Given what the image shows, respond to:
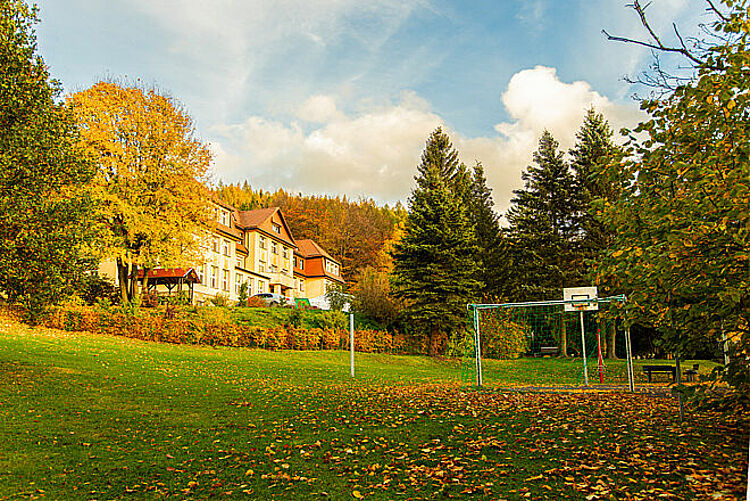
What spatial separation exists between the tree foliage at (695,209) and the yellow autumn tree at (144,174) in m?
24.5

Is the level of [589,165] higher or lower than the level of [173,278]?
higher

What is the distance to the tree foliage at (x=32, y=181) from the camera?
11.8 metres

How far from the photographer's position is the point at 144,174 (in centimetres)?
2805

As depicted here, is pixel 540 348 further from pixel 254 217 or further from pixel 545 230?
pixel 254 217

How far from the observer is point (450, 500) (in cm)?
573

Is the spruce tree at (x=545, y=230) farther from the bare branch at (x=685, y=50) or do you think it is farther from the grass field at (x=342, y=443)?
the bare branch at (x=685, y=50)

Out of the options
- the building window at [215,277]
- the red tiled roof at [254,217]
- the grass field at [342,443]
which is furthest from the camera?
the red tiled roof at [254,217]

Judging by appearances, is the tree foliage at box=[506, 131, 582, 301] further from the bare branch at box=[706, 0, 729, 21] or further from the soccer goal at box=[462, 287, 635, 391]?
the bare branch at box=[706, 0, 729, 21]

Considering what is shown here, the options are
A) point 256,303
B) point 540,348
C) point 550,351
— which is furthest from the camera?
point 256,303

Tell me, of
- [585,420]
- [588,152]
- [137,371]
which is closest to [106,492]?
[585,420]

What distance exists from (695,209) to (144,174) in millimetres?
27000

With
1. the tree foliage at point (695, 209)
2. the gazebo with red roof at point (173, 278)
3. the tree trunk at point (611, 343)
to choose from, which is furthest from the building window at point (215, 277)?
the tree foliage at point (695, 209)

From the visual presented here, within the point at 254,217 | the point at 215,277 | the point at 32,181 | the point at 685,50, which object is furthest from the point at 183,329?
the point at 254,217

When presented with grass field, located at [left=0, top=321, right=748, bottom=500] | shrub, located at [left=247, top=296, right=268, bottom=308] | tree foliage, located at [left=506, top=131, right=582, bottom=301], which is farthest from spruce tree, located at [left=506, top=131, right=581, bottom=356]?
grass field, located at [left=0, top=321, right=748, bottom=500]
